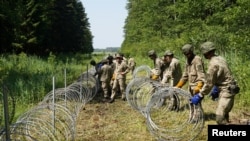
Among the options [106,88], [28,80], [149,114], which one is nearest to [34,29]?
[28,80]

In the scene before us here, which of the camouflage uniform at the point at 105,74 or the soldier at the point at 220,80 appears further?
the camouflage uniform at the point at 105,74

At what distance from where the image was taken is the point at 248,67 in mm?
11922

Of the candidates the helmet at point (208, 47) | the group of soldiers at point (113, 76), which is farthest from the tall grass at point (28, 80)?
the helmet at point (208, 47)

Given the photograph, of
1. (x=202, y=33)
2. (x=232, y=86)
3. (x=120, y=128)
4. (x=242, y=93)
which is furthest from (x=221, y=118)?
(x=202, y=33)

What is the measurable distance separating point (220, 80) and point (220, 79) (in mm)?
22

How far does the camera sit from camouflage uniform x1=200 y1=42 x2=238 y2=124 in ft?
22.9

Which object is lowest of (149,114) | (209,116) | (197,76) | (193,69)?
(209,116)

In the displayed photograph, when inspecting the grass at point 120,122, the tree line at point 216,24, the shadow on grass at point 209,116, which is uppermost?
the tree line at point 216,24

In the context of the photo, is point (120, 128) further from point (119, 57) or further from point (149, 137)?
point (119, 57)

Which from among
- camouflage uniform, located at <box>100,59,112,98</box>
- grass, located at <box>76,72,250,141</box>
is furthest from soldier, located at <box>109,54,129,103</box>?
grass, located at <box>76,72,250,141</box>

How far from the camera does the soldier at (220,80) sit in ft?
22.9

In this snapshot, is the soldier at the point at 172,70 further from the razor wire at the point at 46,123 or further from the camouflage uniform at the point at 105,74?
the camouflage uniform at the point at 105,74

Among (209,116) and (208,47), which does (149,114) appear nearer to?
(208,47)

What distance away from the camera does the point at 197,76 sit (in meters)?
9.17
